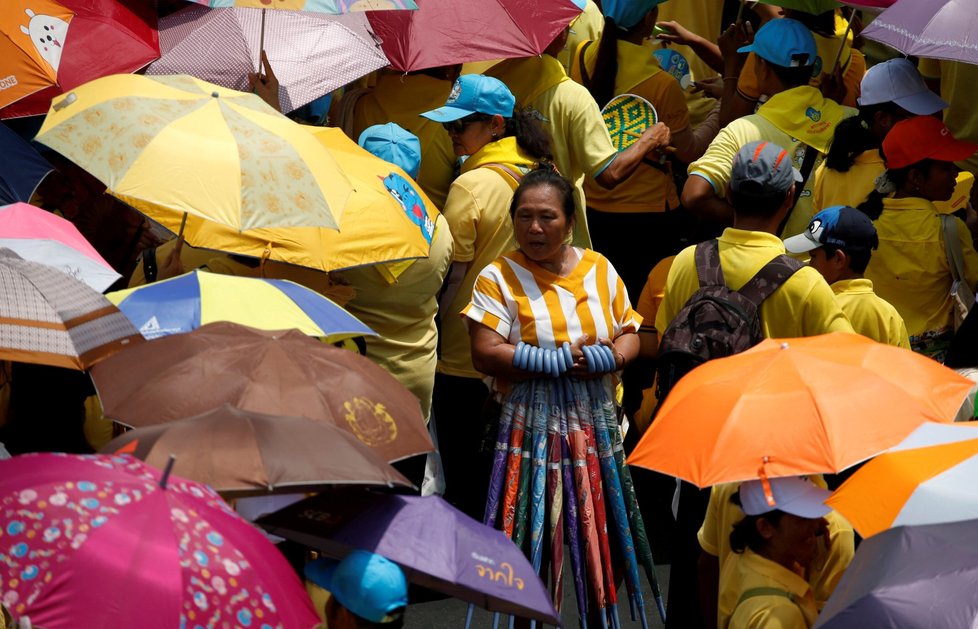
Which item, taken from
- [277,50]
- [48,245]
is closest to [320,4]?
[277,50]

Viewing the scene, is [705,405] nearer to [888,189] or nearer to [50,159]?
[888,189]

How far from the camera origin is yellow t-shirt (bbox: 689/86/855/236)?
6453mm

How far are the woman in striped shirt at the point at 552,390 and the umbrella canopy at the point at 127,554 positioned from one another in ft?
7.55

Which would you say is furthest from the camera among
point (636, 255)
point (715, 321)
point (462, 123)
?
point (636, 255)

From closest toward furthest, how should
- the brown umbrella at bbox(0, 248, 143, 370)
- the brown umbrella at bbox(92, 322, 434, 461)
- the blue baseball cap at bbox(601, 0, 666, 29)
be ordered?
the brown umbrella at bbox(92, 322, 434, 461) < the brown umbrella at bbox(0, 248, 143, 370) < the blue baseball cap at bbox(601, 0, 666, 29)

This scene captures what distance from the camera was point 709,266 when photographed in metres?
5.40

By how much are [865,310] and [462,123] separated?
6.46 feet

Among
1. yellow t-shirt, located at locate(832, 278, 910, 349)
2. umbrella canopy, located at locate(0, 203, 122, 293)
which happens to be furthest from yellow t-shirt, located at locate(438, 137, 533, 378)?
umbrella canopy, located at locate(0, 203, 122, 293)

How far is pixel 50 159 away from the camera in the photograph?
6.34 m

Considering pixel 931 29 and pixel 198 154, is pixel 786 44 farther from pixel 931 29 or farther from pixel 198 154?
pixel 198 154

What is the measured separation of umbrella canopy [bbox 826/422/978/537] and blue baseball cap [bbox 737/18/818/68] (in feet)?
11.6

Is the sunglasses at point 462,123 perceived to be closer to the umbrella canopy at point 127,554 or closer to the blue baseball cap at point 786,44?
the blue baseball cap at point 786,44

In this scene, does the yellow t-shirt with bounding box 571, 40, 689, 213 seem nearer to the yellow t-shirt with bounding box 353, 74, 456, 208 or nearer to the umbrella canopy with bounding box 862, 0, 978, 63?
the yellow t-shirt with bounding box 353, 74, 456, 208

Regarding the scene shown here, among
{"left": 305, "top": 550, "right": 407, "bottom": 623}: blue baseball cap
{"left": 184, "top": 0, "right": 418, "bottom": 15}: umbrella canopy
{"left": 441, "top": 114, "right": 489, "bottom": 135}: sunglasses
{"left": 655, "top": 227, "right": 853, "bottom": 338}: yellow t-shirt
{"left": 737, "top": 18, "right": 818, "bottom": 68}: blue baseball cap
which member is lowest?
{"left": 305, "top": 550, "right": 407, "bottom": 623}: blue baseball cap
